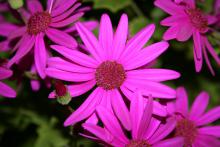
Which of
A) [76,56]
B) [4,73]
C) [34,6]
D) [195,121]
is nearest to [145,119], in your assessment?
[76,56]

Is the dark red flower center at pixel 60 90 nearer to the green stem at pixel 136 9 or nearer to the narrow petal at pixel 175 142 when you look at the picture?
the narrow petal at pixel 175 142

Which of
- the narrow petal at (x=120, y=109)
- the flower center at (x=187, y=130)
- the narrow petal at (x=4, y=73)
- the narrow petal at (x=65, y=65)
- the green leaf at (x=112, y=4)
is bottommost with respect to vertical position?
the flower center at (x=187, y=130)

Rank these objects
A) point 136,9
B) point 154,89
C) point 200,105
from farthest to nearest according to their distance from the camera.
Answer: point 136,9 < point 200,105 < point 154,89

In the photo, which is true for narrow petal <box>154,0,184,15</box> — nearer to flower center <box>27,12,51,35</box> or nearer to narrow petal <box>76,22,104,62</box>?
narrow petal <box>76,22,104,62</box>

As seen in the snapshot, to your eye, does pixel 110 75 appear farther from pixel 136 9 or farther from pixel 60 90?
pixel 136 9

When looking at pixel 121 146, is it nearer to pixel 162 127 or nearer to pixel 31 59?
pixel 162 127

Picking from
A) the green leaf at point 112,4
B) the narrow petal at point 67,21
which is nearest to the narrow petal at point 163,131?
the narrow petal at point 67,21

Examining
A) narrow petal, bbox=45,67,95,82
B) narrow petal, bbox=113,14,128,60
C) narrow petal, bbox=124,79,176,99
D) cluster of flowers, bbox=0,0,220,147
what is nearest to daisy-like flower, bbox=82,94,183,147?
cluster of flowers, bbox=0,0,220,147
